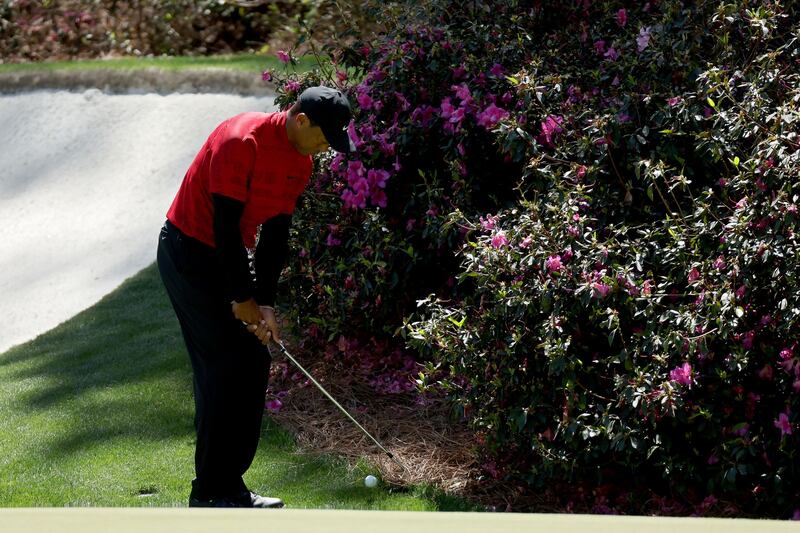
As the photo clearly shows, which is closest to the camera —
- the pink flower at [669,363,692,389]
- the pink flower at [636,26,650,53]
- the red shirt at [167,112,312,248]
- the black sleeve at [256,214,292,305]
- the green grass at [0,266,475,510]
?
the red shirt at [167,112,312,248]

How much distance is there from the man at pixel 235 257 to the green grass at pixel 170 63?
7.37 meters

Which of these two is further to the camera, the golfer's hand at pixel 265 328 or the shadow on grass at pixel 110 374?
the shadow on grass at pixel 110 374

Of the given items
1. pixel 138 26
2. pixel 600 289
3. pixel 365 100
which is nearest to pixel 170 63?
pixel 138 26

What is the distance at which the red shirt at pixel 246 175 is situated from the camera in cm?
385

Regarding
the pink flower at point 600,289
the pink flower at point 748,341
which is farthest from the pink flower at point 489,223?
the pink flower at point 748,341

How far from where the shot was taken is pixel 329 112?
3.88 metres

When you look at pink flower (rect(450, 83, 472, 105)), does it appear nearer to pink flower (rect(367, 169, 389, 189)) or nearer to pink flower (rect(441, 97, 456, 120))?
pink flower (rect(441, 97, 456, 120))

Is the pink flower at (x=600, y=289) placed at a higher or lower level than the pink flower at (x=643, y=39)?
lower

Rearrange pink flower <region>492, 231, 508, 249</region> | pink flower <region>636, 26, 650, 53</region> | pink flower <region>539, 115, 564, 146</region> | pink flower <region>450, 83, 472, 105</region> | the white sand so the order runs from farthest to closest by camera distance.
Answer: the white sand → pink flower <region>450, 83, 472, 105</region> → pink flower <region>636, 26, 650, 53</region> → pink flower <region>539, 115, 564, 146</region> → pink flower <region>492, 231, 508, 249</region>

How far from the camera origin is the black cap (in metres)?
3.88

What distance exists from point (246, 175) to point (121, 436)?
201cm

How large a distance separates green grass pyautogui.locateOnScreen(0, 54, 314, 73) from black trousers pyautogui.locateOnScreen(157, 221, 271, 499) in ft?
24.4

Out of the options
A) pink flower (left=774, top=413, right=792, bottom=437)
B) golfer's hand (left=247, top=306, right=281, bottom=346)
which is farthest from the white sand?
pink flower (left=774, top=413, right=792, bottom=437)

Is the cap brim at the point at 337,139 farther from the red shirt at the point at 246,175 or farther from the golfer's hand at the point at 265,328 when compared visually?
the golfer's hand at the point at 265,328
